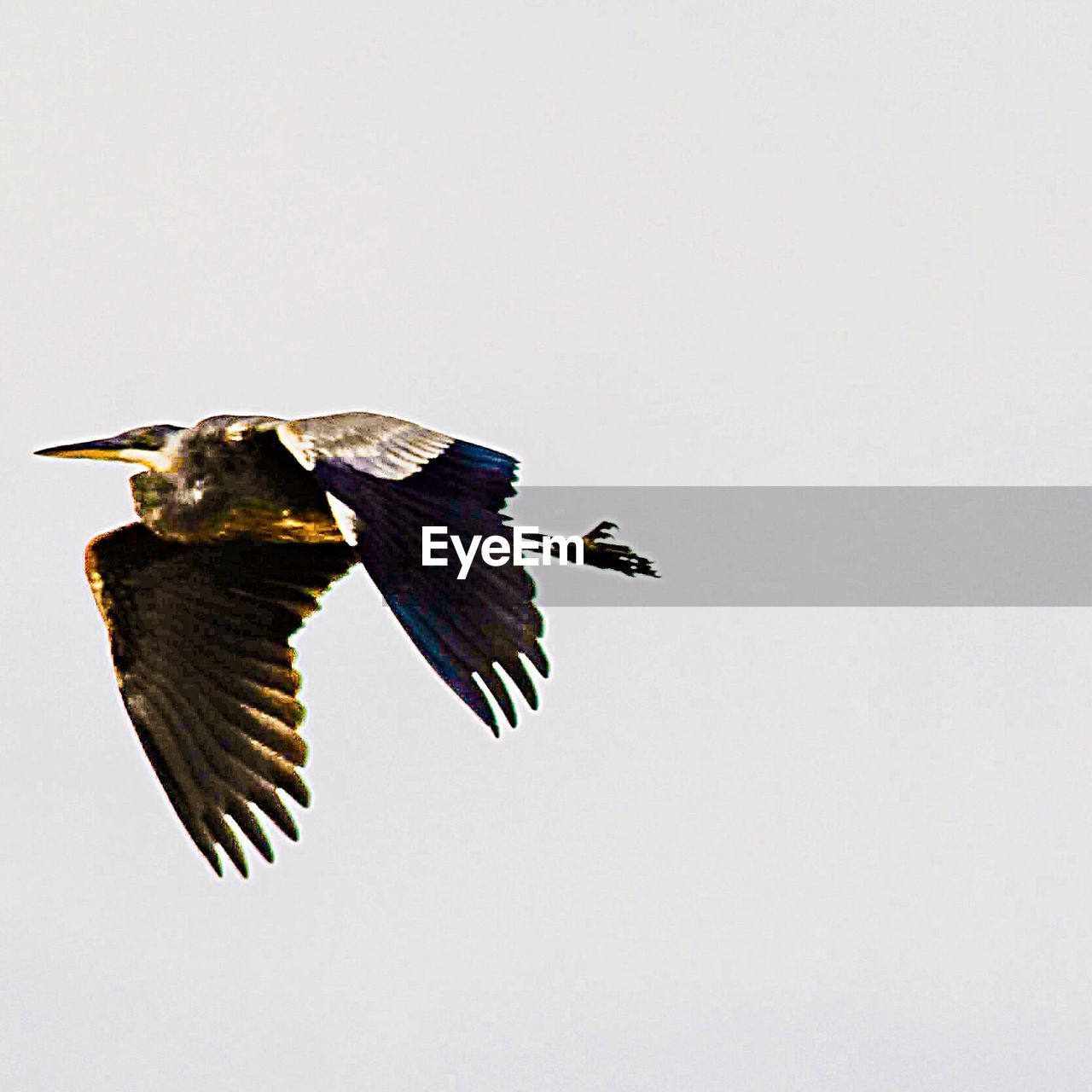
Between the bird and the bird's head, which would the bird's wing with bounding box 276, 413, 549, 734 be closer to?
the bird

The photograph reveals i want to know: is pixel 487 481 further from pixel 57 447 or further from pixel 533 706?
pixel 57 447

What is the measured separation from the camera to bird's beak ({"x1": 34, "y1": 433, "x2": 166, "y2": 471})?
2025 centimetres

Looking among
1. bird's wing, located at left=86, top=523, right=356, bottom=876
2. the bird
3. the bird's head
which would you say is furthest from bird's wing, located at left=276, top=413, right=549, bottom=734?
bird's wing, located at left=86, top=523, right=356, bottom=876

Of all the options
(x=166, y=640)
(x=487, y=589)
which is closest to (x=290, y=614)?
(x=166, y=640)

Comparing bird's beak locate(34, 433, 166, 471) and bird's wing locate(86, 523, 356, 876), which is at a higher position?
bird's beak locate(34, 433, 166, 471)

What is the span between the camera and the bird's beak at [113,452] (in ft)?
66.4

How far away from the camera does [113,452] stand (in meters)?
20.5

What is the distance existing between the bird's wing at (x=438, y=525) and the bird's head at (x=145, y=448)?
144cm

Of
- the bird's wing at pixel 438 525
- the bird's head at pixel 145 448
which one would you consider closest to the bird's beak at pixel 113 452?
the bird's head at pixel 145 448

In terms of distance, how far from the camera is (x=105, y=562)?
21375 mm

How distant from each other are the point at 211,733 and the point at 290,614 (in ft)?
2.94

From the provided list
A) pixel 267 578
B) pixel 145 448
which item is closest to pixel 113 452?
pixel 145 448

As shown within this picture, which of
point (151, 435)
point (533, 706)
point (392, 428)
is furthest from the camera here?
point (151, 435)

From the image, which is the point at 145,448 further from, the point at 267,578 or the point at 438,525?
the point at 438,525
